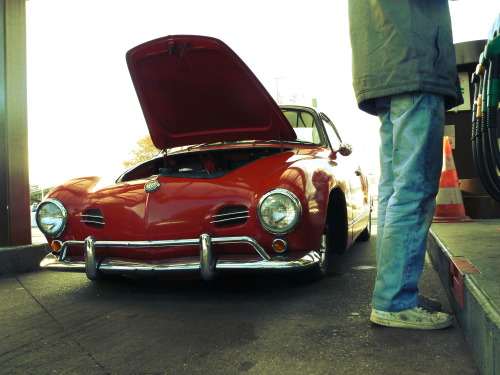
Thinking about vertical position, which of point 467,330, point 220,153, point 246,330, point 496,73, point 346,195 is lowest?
point 246,330

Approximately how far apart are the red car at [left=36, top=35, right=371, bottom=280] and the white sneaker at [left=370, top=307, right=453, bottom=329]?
65 centimetres

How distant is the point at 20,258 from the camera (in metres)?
4.39

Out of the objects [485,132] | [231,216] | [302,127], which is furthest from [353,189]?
[485,132]

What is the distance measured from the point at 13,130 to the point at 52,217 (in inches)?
71.1

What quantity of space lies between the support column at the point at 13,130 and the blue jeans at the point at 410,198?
361cm

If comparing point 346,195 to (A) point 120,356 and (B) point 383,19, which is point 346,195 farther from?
(A) point 120,356

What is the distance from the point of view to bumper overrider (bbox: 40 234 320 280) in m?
2.73

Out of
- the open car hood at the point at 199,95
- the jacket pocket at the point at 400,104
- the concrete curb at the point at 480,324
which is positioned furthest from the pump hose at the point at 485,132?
the open car hood at the point at 199,95

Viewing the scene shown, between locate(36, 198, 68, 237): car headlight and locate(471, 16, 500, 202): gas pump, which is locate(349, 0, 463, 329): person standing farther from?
locate(36, 198, 68, 237): car headlight

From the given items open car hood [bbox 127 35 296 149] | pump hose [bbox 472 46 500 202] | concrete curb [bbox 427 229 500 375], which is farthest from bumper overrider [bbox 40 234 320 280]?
open car hood [bbox 127 35 296 149]

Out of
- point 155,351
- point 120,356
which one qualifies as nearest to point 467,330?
point 155,351

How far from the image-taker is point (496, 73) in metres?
2.03

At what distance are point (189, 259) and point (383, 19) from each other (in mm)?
1631

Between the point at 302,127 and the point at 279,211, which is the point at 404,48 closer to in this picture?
the point at 279,211
